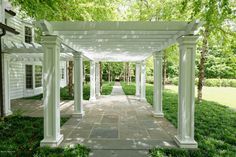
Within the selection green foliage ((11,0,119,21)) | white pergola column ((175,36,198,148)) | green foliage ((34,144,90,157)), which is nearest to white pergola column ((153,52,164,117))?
white pergola column ((175,36,198,148))

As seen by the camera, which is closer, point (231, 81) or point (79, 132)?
point (79, 132)

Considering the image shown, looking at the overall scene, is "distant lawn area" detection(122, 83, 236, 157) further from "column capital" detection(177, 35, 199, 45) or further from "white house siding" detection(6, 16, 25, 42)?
"white house siding" detection(6, 16, 25, 42)

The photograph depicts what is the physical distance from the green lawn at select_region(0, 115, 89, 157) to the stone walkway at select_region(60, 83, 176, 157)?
0.46 metres

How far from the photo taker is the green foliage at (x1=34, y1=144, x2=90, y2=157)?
164 inches

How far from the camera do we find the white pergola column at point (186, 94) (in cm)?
468

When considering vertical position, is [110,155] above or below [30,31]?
below

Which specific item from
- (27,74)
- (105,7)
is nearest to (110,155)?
(105,7)

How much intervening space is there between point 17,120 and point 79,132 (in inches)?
108

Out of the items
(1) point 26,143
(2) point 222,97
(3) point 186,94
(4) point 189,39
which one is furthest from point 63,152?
(2) point 222,97

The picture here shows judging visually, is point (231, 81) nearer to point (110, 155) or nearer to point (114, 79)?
Answer: point (114, 79)

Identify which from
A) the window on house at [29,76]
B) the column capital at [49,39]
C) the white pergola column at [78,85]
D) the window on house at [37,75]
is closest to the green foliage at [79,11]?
the white pergola column at [78,85]

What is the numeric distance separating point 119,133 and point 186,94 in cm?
232

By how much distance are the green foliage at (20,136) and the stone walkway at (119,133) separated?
0.74m

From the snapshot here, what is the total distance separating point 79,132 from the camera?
19.2ft
